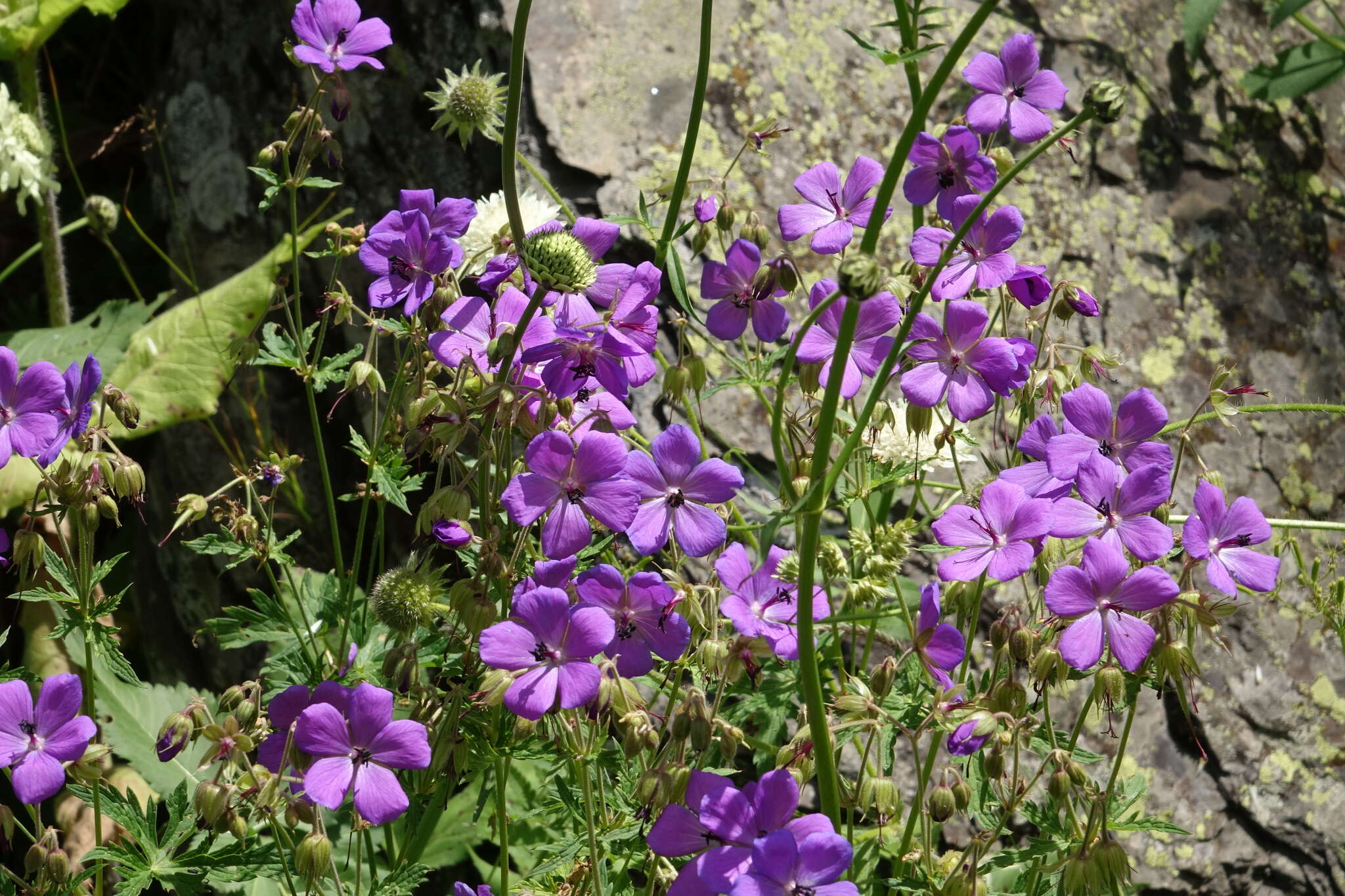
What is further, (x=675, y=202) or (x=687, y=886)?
(x=675, y=202)

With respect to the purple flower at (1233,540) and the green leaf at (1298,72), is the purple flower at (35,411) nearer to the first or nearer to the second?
the purple flower at (1233,540)

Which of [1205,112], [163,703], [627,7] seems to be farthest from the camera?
[1205,112]

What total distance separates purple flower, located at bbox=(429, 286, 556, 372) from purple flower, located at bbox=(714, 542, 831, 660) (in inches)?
14.0

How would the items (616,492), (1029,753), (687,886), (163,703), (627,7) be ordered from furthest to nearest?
1. (627,7)
2. (163,703)
3. (1029,753)
4. (616,492)
5. (687,886)

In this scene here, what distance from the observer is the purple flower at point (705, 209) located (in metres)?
1.72

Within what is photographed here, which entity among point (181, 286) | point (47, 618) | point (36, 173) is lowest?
point (47, 618)

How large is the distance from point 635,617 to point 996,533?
0.43 metres

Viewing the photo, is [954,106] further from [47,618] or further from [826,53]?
[47,618]

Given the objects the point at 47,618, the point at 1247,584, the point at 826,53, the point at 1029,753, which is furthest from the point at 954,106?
the point at 47,618

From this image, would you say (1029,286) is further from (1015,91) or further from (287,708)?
(287,708)

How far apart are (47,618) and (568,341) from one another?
2.22 m

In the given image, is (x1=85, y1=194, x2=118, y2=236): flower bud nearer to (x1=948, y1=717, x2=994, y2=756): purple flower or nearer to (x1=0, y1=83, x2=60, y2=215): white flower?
(x1=0, y1=83, x2=60, y2=215): white flower

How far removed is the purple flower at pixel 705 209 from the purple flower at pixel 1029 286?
1.51 feet

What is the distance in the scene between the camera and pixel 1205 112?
3145 mm
